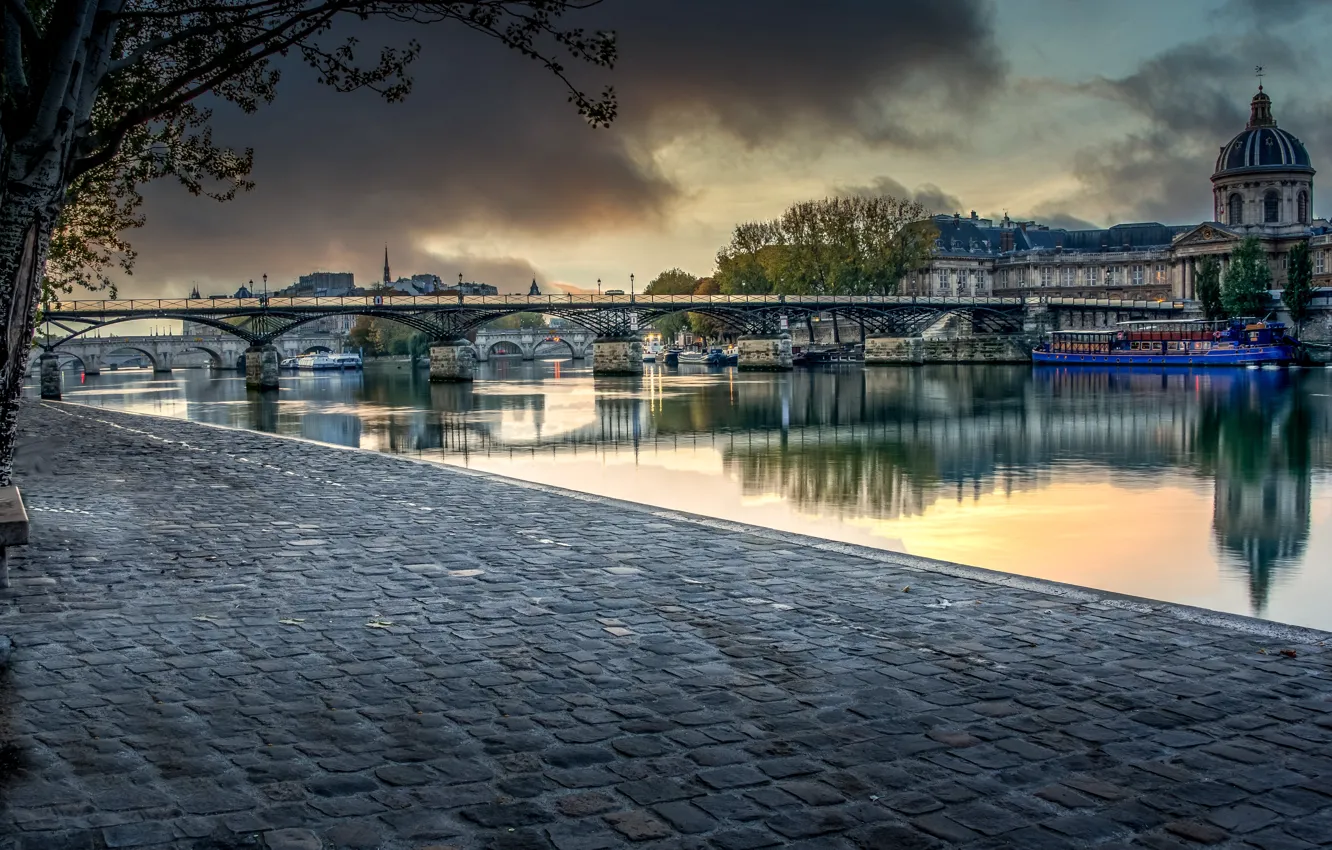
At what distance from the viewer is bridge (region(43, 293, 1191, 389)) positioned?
2911 inches

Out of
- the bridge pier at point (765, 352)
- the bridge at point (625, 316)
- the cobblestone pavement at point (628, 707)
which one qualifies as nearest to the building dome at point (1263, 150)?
the bridge at point (625, 316)

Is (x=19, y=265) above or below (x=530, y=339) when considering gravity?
below

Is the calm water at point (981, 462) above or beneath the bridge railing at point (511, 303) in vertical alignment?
beneath

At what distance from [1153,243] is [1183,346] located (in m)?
65.5

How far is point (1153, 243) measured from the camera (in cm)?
13662

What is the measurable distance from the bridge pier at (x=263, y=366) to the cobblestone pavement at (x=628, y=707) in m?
66.8

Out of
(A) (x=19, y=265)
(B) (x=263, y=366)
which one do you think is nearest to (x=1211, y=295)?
(B) (x=263, y=366)

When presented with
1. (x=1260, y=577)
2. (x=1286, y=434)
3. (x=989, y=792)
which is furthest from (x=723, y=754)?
(x=1286, y=434)

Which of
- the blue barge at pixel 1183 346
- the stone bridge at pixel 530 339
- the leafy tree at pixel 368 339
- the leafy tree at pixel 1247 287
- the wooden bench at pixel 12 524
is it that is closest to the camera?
the wooden bench at pixel 12 524

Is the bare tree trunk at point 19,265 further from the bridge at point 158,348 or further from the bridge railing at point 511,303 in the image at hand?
the bridge at point 158,348

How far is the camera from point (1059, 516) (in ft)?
55.5

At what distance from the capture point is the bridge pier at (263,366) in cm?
7362

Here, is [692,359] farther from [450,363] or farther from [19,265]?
[19,265]

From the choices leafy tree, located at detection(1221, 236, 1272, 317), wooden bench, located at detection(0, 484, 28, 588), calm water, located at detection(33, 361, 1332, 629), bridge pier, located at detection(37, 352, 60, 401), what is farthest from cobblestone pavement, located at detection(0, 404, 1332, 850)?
leafy tree, located at detection(1221, 236, 1272, 317)
